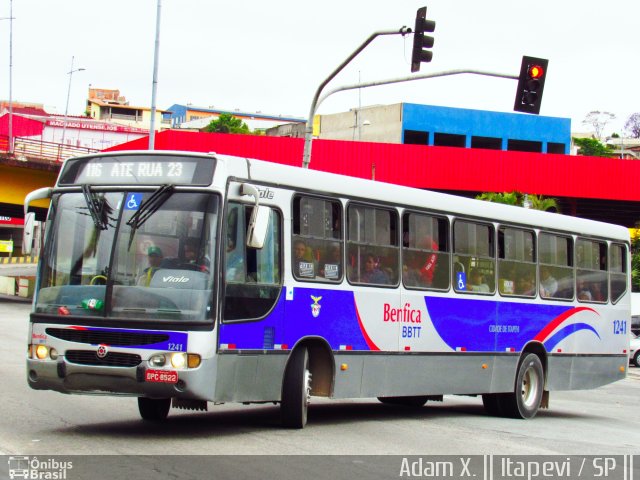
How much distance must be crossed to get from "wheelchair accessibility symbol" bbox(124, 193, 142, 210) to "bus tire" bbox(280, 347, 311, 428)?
2.49 meters

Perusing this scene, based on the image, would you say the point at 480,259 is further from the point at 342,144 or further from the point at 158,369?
the point at 342,144

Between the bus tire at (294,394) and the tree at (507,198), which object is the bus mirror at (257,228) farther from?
the tree at (507,198)

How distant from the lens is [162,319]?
10.2m

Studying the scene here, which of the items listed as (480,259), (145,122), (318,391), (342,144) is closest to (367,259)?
(318,391)

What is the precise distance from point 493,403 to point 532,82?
6447mm

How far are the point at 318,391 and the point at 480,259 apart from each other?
13.4ft

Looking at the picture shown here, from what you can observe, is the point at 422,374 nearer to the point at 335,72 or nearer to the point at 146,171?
the point at 146,171

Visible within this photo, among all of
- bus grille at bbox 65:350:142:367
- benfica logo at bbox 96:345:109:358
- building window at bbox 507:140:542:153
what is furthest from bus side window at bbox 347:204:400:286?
building window at bbox 507:140:542:153

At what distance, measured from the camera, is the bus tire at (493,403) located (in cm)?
1590

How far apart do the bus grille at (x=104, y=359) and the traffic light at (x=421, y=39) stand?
10.3 metres

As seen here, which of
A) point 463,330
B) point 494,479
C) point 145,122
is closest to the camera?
point 494,479

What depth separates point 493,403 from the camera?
16.0 m

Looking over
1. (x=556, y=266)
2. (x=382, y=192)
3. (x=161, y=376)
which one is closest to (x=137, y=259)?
(x=161, y=376)

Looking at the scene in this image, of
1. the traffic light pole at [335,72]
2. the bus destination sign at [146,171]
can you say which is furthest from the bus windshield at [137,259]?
the traffic light pole at [335,72]
